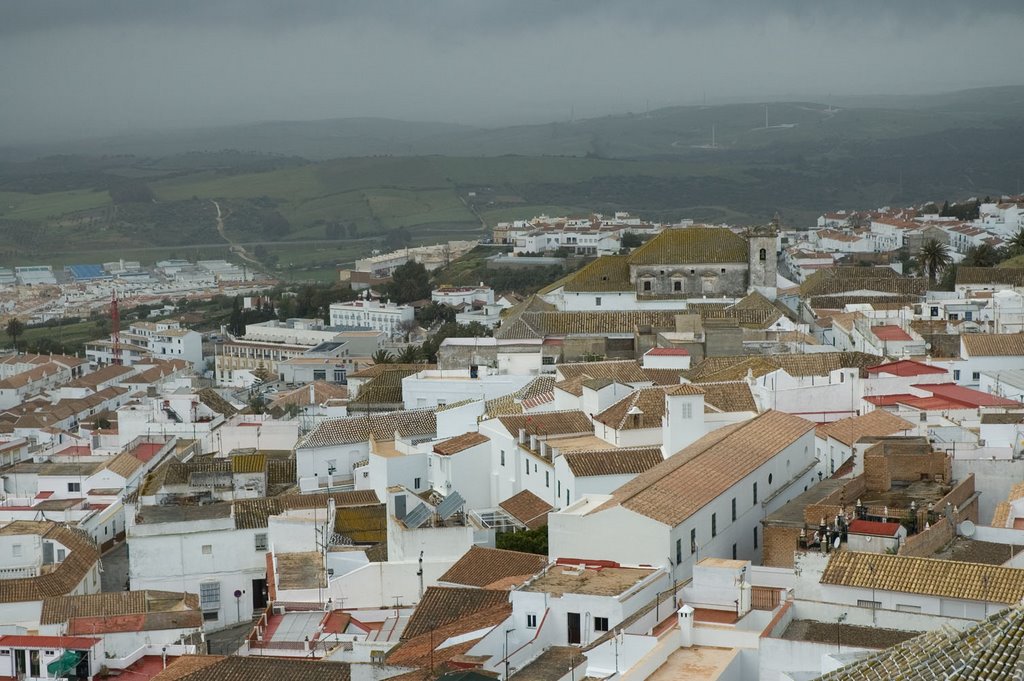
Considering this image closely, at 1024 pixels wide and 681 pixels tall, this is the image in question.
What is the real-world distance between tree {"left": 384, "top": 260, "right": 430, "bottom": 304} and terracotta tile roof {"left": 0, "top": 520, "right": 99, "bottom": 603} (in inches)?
1681

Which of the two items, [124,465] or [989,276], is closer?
[124,465]

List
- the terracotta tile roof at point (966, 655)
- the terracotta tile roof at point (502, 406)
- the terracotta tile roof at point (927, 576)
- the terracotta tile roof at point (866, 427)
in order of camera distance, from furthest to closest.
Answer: the terracotta tile roof at point (502, 406)
the terracotta tile roof at point (866, 427)
the terracotta tile roof at point (927, 576)
the terracotta tile roof at point (966, 655)

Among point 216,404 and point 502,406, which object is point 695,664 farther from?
point 216,404

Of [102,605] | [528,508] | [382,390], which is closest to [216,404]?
[382,390]

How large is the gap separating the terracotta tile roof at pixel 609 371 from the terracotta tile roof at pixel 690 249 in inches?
379

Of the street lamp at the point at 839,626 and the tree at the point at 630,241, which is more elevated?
the street lamp at the point at 839,626

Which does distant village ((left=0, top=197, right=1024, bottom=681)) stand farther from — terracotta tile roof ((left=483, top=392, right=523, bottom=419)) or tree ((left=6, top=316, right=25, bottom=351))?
tree ((left=6, top=316, right=25, bottom=351))

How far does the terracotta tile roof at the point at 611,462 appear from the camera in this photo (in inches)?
744

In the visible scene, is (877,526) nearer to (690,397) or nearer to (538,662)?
(538,662)

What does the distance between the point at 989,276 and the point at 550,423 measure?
19979 mm

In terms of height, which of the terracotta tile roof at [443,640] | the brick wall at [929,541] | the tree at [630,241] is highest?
the brick wall at [929,541]

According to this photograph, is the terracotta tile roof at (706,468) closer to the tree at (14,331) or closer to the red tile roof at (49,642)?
the red tile roof at (49,642)

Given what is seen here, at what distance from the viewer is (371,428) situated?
24.8 meters

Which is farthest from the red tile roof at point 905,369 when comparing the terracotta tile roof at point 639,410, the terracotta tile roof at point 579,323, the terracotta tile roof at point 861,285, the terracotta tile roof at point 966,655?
the terracotta tile roof at point 966,655
